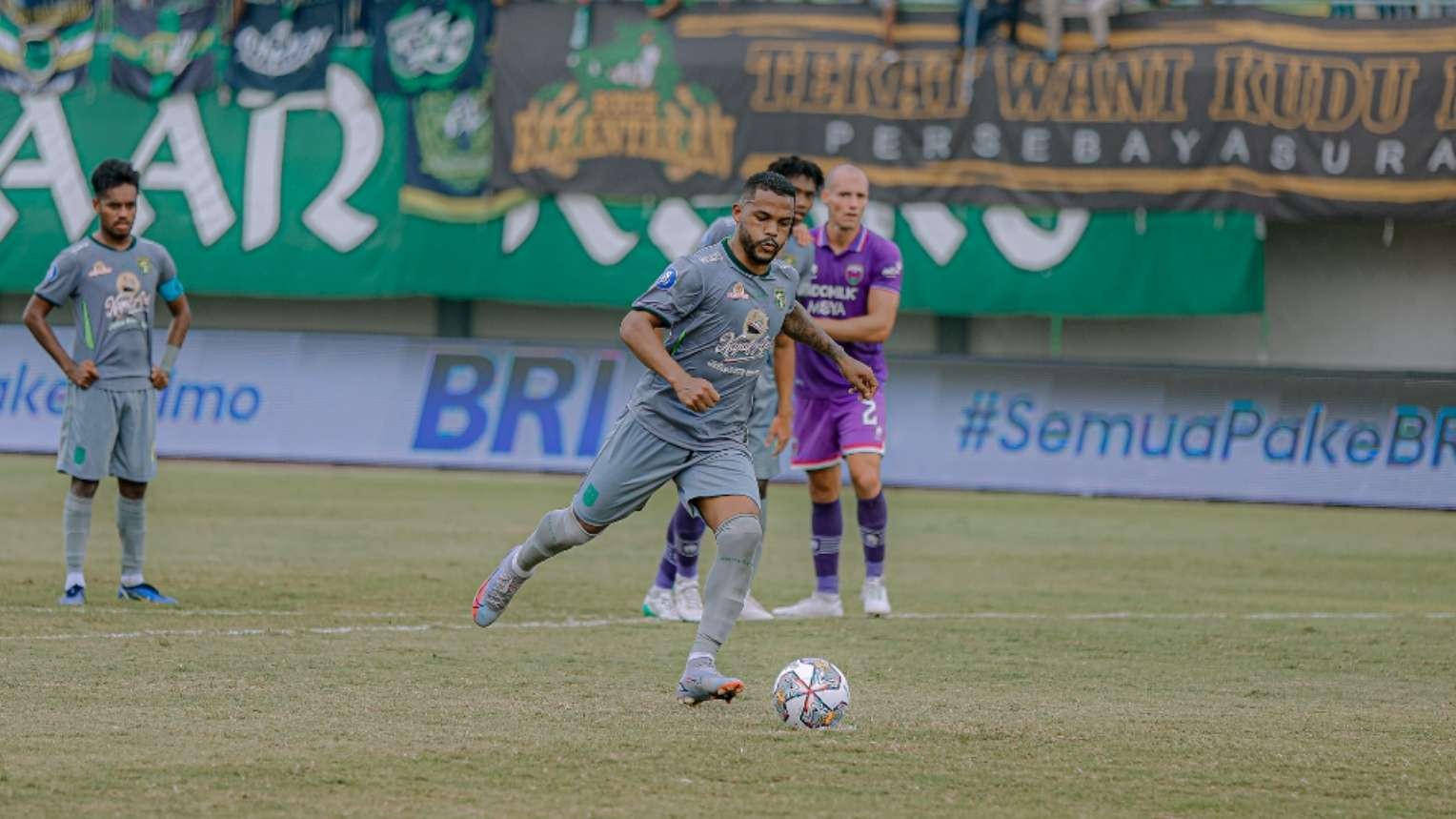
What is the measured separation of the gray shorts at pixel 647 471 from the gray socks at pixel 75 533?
3.94 metres

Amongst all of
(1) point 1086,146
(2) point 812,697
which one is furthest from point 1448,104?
(2) point 812,697

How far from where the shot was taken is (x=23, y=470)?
21125mm

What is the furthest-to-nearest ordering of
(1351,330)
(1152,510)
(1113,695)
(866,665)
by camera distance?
(1351,330), (1152,510), (866,665), (1113,695)

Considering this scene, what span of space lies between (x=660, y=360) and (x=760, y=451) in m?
3.54

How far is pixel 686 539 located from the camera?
10859 mm

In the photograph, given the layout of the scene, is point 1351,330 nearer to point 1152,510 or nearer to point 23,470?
point 1152,510

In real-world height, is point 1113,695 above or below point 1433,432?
above

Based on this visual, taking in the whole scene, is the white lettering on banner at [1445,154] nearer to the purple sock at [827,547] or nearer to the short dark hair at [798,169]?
the purple sock at [827,547]

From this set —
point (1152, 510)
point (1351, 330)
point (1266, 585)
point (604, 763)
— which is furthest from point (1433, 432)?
point (604, 763)

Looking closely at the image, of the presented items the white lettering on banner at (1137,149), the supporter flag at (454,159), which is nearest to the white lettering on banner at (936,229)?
the white lettering on banner at (1137,149)

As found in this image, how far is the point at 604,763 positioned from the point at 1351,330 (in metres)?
21.0

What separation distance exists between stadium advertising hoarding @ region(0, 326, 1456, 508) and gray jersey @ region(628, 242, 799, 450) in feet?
45.2

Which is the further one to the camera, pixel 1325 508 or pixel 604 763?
pixel 1325 508

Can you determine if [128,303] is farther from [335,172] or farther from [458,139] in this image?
[335,172]
